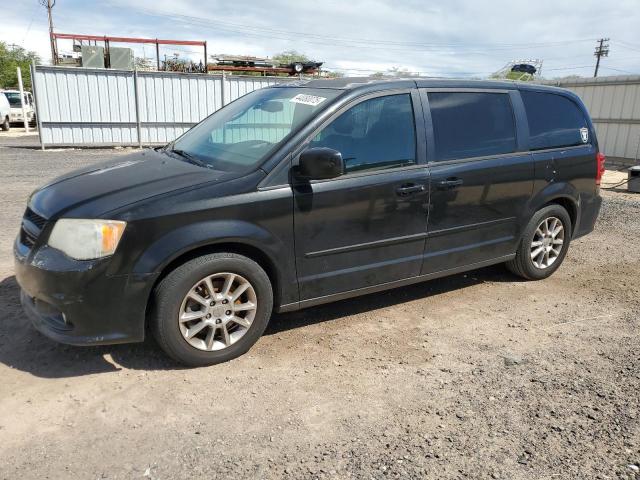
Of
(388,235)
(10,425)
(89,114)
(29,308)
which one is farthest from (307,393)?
(89,114)

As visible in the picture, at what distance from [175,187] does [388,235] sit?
1603mm

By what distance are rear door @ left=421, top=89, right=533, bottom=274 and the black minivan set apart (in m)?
0.01

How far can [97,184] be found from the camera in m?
3.47

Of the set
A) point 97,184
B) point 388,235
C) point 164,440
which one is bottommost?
point 164,440

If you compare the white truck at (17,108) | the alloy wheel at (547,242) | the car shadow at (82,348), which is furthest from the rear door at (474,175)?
the white truck at (17,108)

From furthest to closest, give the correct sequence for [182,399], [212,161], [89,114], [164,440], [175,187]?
[89,114] → [212,161] → [175,187] → [182,399] → [164,440]

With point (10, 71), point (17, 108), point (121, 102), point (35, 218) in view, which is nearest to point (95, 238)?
point (35, 218)

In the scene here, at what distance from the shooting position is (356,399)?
3139 mm

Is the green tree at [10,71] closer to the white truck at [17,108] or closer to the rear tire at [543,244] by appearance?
the white truck at [17,108]

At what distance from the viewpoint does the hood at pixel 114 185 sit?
10.4 feet

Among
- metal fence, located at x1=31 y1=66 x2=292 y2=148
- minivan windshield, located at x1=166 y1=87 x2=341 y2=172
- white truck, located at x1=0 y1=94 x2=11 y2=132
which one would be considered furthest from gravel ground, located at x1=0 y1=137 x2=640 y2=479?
white truck, located at x1=0 y1=94 x2=11 y2=132

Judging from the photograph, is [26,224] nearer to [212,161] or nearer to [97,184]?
[97,184]

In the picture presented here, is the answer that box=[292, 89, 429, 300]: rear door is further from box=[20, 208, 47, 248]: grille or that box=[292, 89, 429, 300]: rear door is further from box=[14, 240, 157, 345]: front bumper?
box=[20, 208, 47, 248]: grille

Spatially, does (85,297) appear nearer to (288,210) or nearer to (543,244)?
(288,210)
